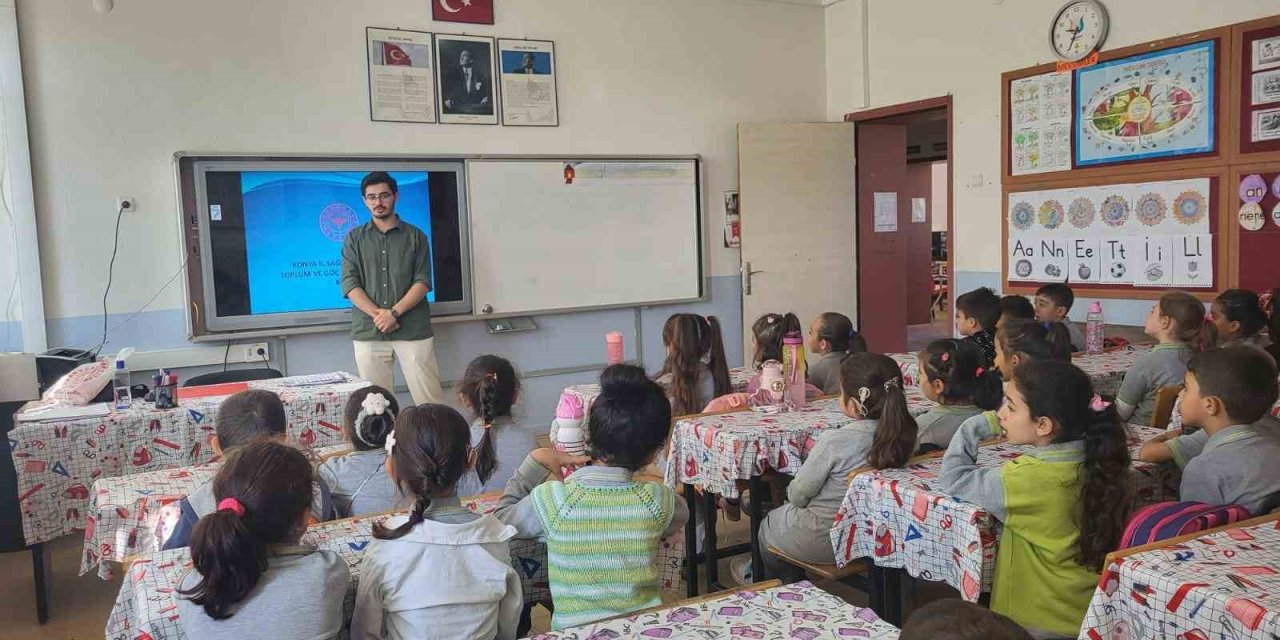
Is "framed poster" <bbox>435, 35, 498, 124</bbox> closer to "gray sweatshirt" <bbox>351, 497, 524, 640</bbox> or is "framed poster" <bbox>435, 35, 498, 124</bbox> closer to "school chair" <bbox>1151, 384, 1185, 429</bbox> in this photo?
"school chair" <bbox>1151, 384, 1185, 429</bbox>

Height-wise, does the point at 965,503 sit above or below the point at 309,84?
below

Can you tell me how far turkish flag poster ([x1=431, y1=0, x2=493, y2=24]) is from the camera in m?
5.06

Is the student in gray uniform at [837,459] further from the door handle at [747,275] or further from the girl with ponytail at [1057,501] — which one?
the door handle at [747,275]

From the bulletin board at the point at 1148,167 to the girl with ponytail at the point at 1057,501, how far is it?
Answer: 3.03 meters

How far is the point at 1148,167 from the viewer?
4.59 m

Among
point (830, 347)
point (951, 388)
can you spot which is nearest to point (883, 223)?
point (830, 347)

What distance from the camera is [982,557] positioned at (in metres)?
1.87

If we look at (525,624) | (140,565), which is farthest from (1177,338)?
(140,565)

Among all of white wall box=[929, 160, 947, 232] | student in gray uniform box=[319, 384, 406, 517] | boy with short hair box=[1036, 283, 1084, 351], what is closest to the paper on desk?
student in gray uniform box=[319, 384, 406, 517]

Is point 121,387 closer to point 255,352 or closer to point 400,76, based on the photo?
point 255,352

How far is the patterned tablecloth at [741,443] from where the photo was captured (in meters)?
2.65

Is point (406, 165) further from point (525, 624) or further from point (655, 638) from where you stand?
point (655, 638)

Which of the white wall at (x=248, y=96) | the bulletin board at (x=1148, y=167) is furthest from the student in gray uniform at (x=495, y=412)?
the bulletin board at (x=1148, y=167)

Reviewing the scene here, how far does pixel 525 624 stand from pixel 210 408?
187 centimetres
